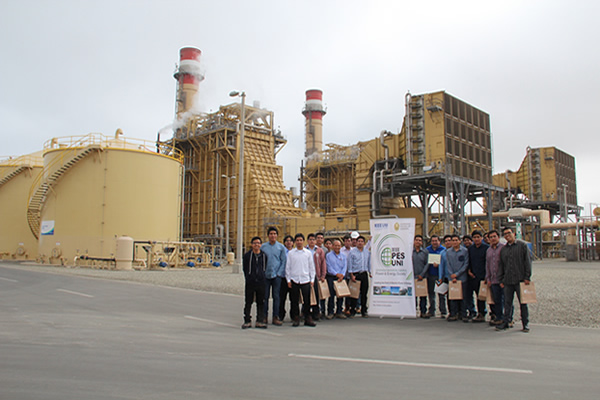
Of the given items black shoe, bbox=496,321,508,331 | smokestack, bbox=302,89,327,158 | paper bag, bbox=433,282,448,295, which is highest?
smokestack, bbox=302,89,327,158

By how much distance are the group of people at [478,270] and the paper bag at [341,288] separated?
5.28 feet

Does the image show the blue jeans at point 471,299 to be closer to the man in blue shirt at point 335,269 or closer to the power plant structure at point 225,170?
the man in blue shirt at point 335,269

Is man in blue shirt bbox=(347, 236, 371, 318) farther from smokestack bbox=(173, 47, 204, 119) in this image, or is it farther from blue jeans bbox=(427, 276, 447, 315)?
smokestack bbox=(173, 47, 204, 119)

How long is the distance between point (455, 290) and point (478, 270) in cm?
63

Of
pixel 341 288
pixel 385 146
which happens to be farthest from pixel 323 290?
pixel 385 146

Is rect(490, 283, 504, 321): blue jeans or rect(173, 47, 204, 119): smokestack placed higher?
rect(173, 47, 204, 119): smokestack

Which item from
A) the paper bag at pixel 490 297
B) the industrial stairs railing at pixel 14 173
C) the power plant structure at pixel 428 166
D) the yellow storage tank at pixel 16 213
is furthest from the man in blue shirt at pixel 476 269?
the industrial stairs railing at pixel 14 173

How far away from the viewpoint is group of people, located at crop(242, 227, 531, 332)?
9461 mm

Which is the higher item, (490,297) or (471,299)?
(490,297)

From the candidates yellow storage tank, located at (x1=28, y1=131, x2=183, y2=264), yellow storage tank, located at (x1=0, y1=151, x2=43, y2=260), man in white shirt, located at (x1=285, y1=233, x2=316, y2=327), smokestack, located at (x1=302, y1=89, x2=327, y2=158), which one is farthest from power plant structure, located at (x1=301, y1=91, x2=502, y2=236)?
yellow storage tank, located at (x1=0, y1=151, x2=43, y2=260)

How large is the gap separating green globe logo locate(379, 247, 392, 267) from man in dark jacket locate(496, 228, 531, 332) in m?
2.43

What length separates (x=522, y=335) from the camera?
8672mm

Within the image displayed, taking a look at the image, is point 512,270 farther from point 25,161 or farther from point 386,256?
point 25,161

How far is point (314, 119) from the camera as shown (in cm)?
6356
